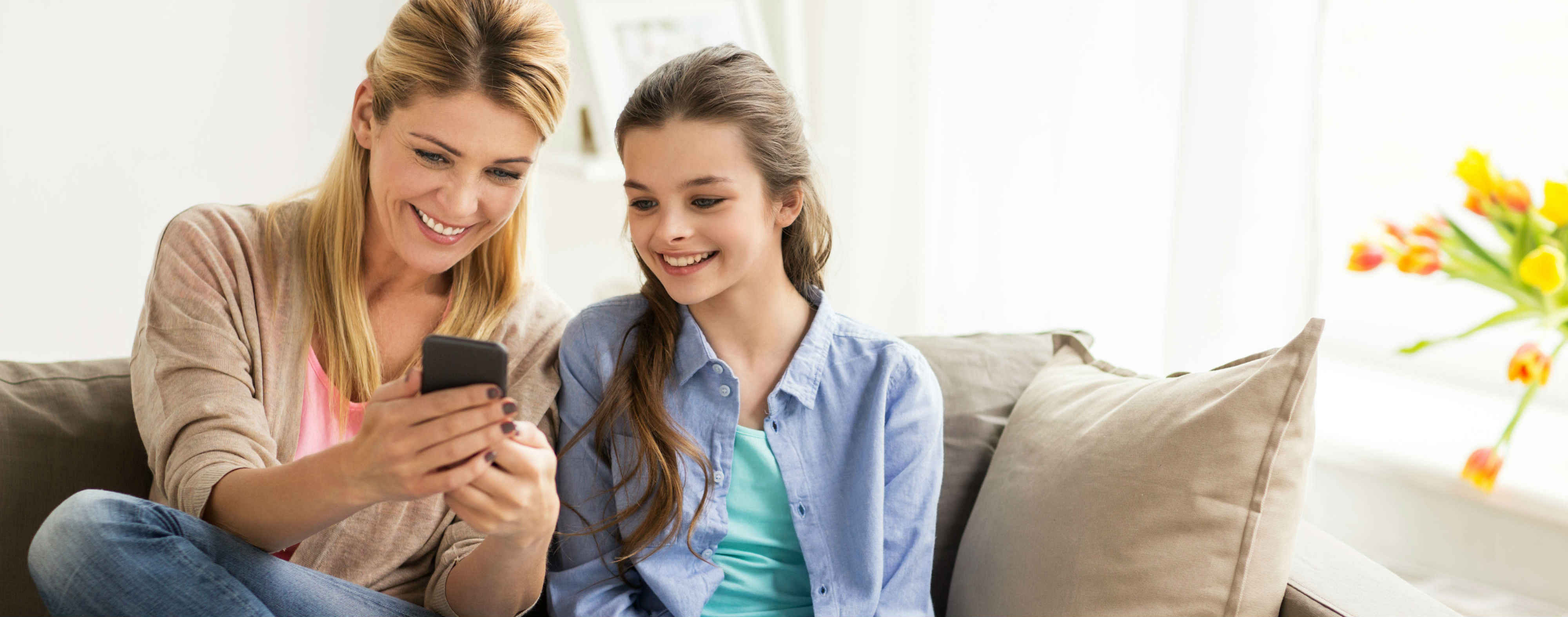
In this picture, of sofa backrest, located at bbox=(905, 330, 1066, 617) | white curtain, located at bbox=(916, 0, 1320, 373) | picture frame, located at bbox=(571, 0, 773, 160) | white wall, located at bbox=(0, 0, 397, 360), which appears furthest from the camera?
picture frame, located at bbox=(571, 0, 773, 160)

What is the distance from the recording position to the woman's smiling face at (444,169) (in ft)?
4.24

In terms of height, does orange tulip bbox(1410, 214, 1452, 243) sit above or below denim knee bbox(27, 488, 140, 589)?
above

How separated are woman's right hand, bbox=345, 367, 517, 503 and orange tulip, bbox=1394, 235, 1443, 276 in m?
1.13

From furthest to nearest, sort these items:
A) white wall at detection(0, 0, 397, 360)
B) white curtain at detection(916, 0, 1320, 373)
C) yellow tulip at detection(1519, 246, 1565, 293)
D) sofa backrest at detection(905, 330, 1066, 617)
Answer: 1. white wall at detection(0, 0, 397, 360)
2. white curtain at detection(916, 0, 1320, 373)
3. sofa backrest at detection(905, 330, 1066, 617)
4. yellow tulip at detection(1519, 246, 1565, 293)

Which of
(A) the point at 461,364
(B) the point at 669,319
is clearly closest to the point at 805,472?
(B) the point at 669,319

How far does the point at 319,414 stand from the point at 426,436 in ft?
1.64

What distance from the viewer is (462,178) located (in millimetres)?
1308

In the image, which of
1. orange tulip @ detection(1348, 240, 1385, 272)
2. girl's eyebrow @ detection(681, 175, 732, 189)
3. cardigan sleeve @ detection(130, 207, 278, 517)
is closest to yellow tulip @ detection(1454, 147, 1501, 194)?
orange tulip @ detection(1348, 240, 1385, 272)

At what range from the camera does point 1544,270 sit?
128cm

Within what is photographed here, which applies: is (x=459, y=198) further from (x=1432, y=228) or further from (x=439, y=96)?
(x=1432, y=228)

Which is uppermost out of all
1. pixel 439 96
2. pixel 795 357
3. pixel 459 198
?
pixel 439 96

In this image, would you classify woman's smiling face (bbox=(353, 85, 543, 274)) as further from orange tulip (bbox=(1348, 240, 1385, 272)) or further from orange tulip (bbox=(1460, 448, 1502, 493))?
orange tulip (bbox=(1460, 448, 1502, 493))

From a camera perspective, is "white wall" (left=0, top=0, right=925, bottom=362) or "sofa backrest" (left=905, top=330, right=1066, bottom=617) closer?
"sofa backrest" (left=905, top=330, right=1066, bottom=617)

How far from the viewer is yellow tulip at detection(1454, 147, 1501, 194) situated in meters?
1.37
